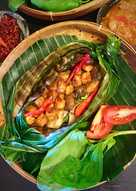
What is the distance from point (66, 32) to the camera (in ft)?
6.06

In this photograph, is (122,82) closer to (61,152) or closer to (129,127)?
(129,127)

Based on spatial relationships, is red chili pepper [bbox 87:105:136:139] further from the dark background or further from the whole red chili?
the whole red chili

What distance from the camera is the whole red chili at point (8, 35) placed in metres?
2.02

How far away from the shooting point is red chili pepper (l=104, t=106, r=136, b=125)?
1729mm

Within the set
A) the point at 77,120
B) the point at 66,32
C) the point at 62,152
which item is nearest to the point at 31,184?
the point at 62,152

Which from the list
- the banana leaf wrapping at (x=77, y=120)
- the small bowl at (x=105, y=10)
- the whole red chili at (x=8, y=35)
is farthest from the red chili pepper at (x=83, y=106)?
the whole red chili at (x=8, y=35)

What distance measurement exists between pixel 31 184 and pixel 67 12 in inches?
26.2

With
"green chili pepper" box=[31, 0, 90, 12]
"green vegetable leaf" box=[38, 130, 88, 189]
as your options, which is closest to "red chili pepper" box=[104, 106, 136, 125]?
"green vegetable leaf" box=[38, 130, 88, 189]

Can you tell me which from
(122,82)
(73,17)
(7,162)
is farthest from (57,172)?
(73,17)

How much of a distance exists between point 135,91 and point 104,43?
8.2 inches

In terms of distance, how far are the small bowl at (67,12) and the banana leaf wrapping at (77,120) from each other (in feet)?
0.39

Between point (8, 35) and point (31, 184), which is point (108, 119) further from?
point (8, 35)

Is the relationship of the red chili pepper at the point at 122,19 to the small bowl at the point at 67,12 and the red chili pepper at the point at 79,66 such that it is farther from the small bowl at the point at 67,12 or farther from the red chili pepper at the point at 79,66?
the red chili pepper at the point at 79,66

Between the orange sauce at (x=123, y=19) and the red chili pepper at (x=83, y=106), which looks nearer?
the red chili pepper at (x=83, y=106)
